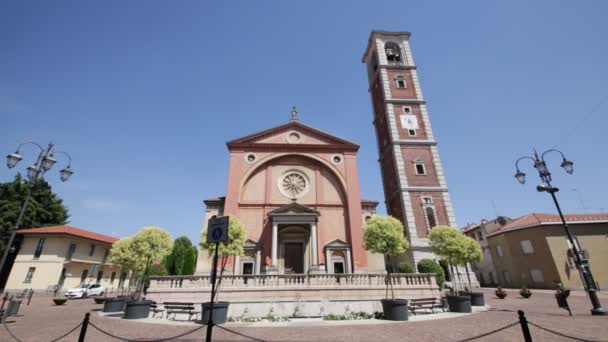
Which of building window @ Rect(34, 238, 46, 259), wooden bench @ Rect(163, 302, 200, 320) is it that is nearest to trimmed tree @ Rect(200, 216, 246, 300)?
wooden bench @ Rect(163, 302, 200, 320)

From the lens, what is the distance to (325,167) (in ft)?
83.9

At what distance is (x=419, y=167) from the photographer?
26828 mm

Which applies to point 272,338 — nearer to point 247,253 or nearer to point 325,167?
point 247,253

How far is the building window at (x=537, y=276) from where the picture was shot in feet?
85.7

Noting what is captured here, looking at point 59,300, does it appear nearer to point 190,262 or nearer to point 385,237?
point 190,262

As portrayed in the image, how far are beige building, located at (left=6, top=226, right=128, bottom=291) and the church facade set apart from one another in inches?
744

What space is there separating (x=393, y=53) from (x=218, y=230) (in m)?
36.2

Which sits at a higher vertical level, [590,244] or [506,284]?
[590,244]

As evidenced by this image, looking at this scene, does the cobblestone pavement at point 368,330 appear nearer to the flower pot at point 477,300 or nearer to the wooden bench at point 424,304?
the wooden bench at point 424,304

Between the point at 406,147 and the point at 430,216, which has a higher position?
the point at 406,147

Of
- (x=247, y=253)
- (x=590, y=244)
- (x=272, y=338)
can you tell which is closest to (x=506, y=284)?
(x=590, y=244)

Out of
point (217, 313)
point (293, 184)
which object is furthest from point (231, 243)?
point (293, 184)

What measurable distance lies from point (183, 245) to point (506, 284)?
36.8m

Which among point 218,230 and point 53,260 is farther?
point 53,260
